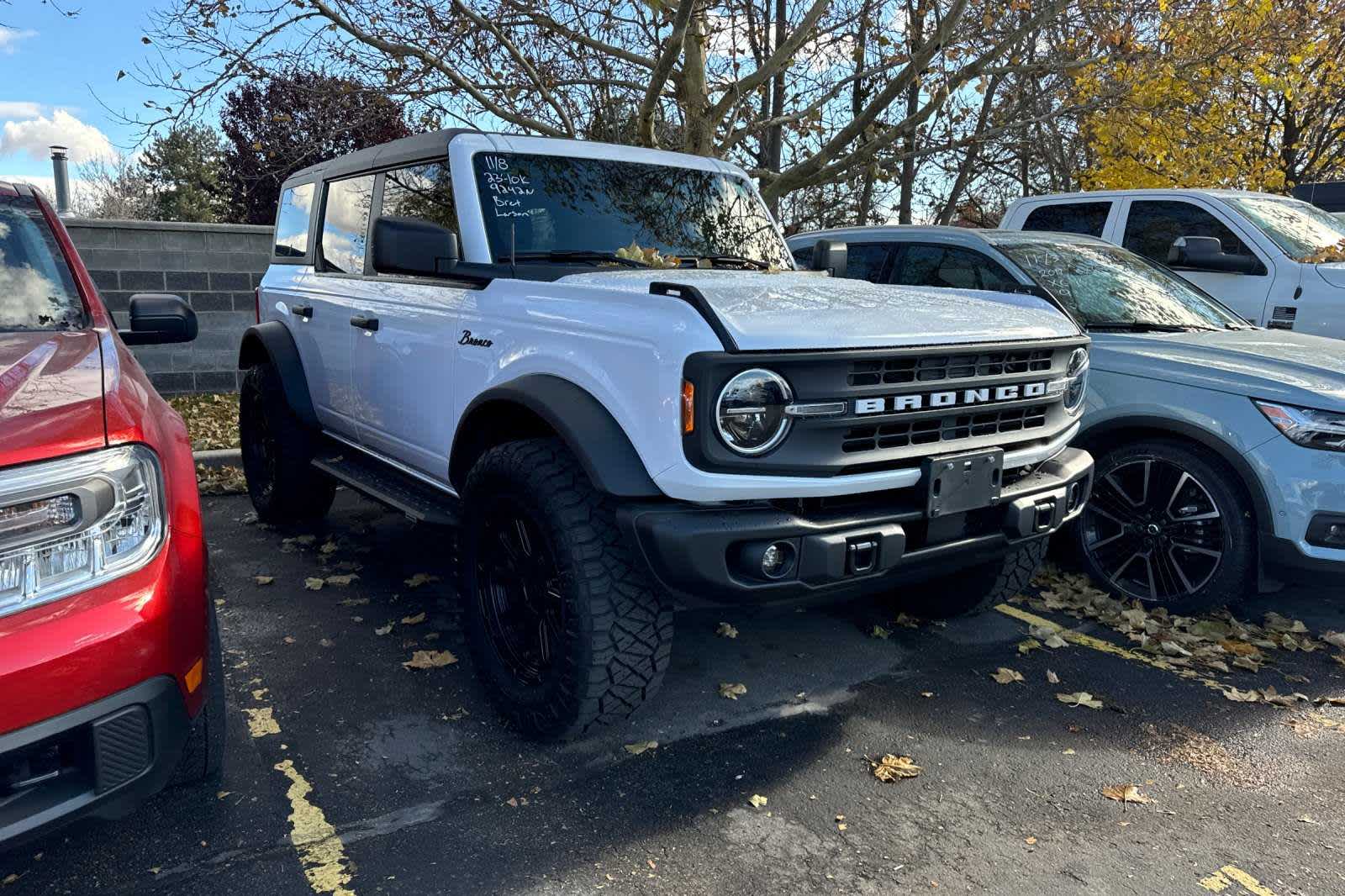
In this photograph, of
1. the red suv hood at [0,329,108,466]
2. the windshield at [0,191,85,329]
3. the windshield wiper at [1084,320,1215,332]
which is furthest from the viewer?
the windshield wiper at [1084,320,1215,332]

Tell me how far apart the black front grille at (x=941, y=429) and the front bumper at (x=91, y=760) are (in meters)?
1.87

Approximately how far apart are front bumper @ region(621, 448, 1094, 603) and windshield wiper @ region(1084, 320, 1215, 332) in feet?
7.53

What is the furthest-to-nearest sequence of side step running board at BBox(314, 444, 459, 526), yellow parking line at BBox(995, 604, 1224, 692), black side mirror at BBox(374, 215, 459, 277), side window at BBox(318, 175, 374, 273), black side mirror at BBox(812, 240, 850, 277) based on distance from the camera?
side window at BBox(318, 175, 374, 273)
black side mirror at BBox(812, 240, 850, 277)
yellow parking line at BBox(995, 604, 1224, 692)
side step running board at BBox(314, 444, 459, 526)
black side mirror at BBox(374, 215, 459, 277)

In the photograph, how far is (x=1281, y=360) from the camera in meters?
Result: 4.33

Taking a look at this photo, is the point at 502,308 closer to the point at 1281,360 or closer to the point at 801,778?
the point at 801,778

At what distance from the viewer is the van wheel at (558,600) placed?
9.54ft

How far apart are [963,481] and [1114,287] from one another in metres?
2.91

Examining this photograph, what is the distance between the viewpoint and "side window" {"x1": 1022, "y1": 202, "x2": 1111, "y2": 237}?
7371 millimetres

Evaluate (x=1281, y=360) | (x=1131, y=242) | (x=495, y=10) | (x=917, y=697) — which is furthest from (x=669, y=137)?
(x=917, y=697)

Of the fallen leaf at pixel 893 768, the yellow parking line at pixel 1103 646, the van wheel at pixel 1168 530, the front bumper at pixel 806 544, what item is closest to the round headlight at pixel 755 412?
the front bumper at pixel 806 544

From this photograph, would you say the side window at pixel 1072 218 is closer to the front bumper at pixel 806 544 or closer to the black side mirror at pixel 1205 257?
the black side mirror at pixel 1205 257

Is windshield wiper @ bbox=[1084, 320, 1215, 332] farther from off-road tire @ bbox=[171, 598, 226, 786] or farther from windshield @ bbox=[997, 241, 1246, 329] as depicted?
off-road tire @ bbox=[171, 598, 226, 786]

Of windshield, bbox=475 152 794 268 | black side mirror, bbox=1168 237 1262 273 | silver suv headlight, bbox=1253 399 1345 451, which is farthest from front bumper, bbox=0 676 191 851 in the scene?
black side mirror, bbox=1168 237 1262 273

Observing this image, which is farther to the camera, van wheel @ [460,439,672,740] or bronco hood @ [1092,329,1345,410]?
bronco hood @ [1092,329,1345,410]
